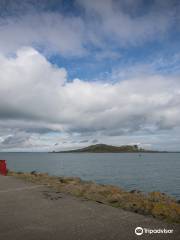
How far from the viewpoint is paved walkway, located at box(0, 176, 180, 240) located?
5359mm

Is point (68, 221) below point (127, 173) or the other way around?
the other way around

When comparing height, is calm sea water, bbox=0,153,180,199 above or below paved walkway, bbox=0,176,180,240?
below

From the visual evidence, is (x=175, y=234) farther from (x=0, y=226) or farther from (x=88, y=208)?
(x=0, y=226)

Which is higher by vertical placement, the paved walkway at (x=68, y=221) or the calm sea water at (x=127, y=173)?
the paved walkway at (x=68, y=221)

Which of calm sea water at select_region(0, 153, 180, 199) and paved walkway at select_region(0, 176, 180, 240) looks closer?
paved walkway at select_region(0, 176, 180, 240)

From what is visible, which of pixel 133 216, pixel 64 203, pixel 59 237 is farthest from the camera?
pixel 64 203

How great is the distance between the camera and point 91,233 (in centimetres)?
548

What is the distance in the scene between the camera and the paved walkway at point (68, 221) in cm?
536

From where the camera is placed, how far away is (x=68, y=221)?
641cm

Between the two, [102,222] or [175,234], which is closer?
[175,234]

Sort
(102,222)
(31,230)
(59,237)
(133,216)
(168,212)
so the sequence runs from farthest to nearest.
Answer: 1. (168,212)
2. (133,216)
3. (102,222)
4. (31,230)
5. (59,237)

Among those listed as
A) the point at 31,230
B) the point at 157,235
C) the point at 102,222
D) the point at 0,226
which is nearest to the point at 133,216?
the point at 102,222

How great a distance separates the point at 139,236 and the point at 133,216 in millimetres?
1575

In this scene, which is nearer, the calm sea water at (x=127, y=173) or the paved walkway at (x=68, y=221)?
the paved walkway at (x=68, y=221)
